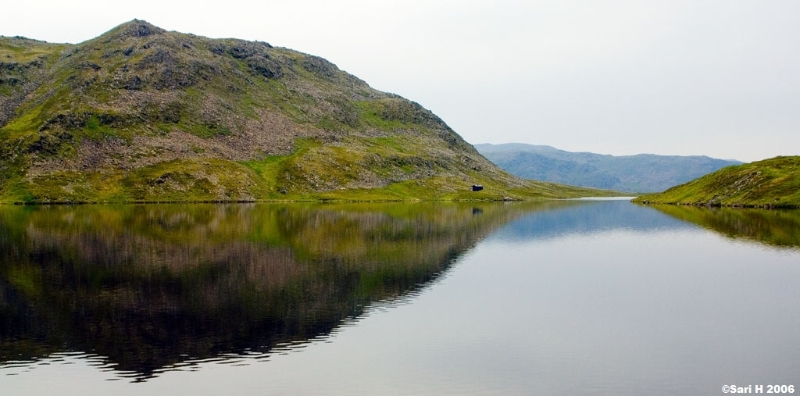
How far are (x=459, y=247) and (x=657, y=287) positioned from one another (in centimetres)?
3814

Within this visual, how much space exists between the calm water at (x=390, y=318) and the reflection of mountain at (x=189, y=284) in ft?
0.87

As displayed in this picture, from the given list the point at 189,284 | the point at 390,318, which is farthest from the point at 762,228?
the point at 189,284

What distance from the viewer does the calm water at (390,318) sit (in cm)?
3238

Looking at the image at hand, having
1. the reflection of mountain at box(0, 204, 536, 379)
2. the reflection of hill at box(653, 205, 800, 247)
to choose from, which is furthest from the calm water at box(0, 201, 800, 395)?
the reflection of hill at box(653, 205, 800, 247)

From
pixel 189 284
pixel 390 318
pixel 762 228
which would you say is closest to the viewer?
pixel 390 318

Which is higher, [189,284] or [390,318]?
[189,284]

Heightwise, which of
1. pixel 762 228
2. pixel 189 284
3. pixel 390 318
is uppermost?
pixel 762 228

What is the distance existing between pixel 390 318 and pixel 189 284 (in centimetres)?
2330

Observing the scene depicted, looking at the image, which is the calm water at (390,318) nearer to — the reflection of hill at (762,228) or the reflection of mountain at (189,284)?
the reflection of mountain at (189,284)

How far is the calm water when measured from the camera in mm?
32375

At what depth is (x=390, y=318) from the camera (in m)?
46.1

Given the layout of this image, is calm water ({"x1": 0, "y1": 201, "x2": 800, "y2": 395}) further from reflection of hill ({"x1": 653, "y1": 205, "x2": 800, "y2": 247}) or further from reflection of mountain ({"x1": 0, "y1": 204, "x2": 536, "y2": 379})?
reflection of hill ({"x1": 653, "y1": 205, "x2": 800, "y2": 247})

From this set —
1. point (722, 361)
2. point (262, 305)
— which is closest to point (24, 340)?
point (262, 305)

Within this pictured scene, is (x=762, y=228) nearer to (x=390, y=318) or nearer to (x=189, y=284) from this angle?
(x=390, y=318)
